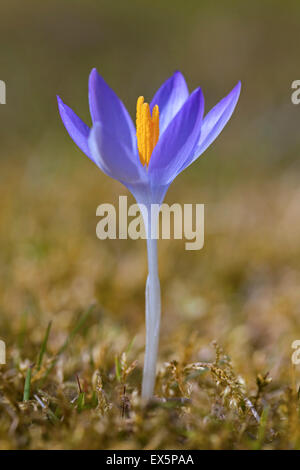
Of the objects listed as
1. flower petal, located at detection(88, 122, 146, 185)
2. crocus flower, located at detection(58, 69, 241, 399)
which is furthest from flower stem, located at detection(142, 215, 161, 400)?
flower petal, located at detection(88, 122, 146, 185)

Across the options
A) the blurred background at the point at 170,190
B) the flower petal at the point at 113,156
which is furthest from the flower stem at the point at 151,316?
the blurred background at the point at 170,190

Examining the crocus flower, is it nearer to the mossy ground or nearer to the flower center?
the flower center

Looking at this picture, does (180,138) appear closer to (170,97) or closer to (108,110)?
(108,110)

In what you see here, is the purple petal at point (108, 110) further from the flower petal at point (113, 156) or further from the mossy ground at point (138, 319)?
the mossy ground at point (138, 319)

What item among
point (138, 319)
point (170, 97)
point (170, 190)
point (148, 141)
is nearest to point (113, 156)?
point (148, 141)

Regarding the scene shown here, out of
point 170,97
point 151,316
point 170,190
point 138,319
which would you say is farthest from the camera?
point 170,190
